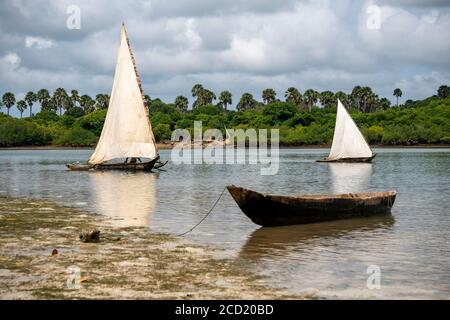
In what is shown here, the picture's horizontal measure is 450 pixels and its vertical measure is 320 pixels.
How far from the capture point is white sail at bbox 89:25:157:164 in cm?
4747

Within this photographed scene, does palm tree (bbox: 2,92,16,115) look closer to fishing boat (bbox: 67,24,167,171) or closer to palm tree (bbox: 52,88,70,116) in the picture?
palm tree (bbox: 52,88,70,116)

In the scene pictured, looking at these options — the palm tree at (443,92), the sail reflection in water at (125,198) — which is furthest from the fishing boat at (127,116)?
the palm tree at (443,92)

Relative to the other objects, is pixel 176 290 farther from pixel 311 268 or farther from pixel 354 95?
pixel 354 95

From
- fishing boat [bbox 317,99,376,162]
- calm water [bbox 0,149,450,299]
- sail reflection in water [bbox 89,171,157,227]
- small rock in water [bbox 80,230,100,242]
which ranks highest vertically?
fishing boat [bbox 317,99,376,162]

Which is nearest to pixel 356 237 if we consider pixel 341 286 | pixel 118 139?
pixel 341 286

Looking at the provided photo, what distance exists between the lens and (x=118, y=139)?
1896 inches

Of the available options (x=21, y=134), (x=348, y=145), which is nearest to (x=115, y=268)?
(x=348, y=145)

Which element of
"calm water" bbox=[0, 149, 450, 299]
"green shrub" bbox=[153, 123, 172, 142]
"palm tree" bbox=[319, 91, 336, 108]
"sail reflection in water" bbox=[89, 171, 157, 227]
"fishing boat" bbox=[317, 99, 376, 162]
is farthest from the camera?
"palm tree" bbox=[319, 91, 336, 108]

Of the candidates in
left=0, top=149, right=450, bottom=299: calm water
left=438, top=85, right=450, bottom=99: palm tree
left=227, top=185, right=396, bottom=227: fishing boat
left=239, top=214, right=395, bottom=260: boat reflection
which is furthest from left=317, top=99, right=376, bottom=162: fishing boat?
left=438, top=85, right=450, bottom=99: palm tree

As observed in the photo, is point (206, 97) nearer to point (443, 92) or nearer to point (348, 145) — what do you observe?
point (443, 92)

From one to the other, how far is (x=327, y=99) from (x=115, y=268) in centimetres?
15800

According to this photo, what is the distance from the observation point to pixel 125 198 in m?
A: 31.4

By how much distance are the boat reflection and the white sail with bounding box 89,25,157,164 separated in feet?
90.3
